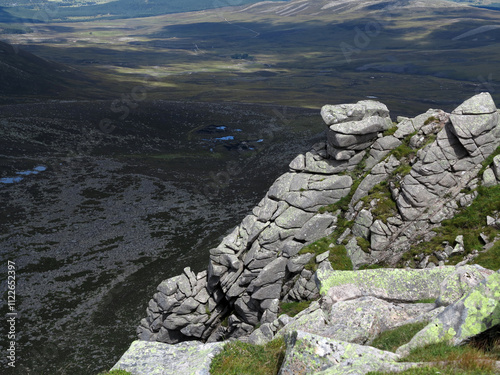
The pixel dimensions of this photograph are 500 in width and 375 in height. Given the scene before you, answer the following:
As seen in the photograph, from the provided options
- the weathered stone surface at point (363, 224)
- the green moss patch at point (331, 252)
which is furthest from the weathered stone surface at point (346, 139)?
the green moss patch at point (331, 252)

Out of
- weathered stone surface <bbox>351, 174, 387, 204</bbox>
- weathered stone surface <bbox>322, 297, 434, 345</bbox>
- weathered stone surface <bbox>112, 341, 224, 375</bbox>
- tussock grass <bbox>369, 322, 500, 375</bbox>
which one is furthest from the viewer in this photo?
weathered stone surface <bbox>351, 174, 387, 204</bbox>

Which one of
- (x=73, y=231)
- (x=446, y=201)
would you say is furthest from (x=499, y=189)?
(x=73, y=231)

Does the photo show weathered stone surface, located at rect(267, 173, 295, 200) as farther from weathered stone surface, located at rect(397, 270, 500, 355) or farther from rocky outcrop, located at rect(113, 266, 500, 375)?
weathered stone surface, located at rect(397, 270, 500, 355)

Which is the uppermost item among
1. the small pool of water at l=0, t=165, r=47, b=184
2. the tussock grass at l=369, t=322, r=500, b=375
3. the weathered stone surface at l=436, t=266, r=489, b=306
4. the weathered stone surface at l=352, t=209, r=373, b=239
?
the tussock grass at l=369, t=322, r=500, b=375

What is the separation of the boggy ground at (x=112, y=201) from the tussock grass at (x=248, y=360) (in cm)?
3300

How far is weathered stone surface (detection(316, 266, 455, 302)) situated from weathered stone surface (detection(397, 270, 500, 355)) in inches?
261

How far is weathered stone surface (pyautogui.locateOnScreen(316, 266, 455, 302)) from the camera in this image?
21016 millimetres

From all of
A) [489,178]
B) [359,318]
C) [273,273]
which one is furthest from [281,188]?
[359,318]

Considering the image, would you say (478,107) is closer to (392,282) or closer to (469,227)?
(469,227)

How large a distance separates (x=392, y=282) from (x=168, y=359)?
1217 centimetres

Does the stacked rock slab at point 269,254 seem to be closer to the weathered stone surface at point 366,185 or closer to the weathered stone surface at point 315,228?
the weathered stone surface at point 315,228

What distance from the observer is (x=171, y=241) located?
74062 mm

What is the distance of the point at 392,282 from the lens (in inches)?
854

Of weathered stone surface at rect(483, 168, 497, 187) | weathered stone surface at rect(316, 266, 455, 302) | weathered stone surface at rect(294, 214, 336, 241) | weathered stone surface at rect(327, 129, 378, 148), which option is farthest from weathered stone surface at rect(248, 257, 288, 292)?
weathered stone surface at rect(483, 168, 497, 187)
